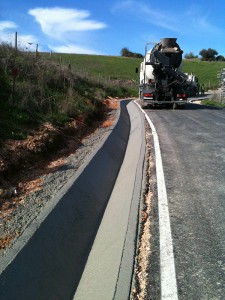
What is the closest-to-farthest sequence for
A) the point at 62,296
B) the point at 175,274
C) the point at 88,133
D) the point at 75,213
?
the point at 62,296
the point at 175,274
the point at 75,213
the point at 88,133

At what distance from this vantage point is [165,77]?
853 inches

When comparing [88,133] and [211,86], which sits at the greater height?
[211,86]

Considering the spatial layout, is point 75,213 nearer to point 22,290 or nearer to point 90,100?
point 22,290

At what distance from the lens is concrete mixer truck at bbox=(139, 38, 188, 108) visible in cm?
2138

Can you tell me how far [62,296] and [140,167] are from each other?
4489 millimetres

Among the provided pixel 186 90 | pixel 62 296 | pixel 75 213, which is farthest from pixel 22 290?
pixel 186 90

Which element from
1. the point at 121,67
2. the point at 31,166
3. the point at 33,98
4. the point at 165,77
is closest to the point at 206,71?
the point at 121,67

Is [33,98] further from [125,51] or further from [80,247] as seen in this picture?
[125,51]

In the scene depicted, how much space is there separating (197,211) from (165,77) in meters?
17.0

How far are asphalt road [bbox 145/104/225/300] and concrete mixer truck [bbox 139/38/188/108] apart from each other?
10.9 metres

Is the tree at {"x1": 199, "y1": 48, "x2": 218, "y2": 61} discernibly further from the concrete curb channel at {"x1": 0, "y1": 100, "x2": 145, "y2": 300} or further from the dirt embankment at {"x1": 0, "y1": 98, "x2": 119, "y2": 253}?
the concrete curb channel at {"x1": 0, "y1": 100, "x2": 145, "y2": 300}

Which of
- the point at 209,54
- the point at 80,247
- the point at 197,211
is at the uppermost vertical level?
the point at 209,54

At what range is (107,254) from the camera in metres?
4.48

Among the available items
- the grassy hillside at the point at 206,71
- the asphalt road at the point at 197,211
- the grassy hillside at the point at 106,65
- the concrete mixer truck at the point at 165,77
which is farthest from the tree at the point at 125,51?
the asphalt road at the point at 197,211
